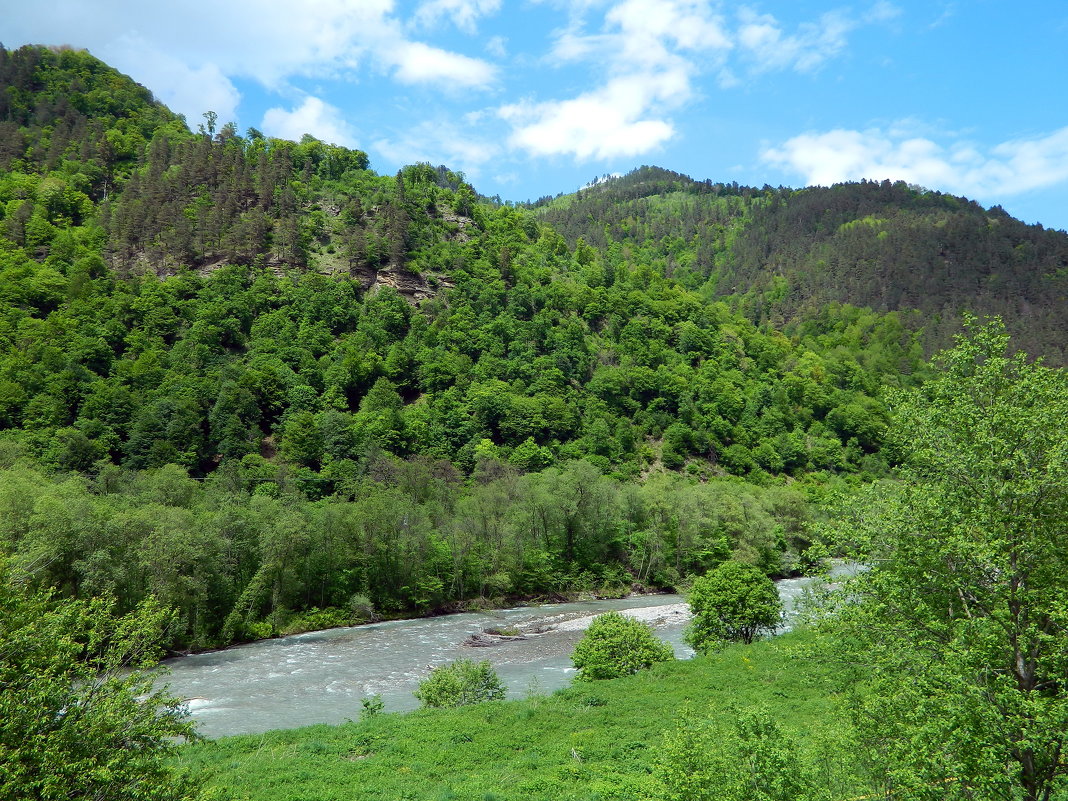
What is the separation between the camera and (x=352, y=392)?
355ft

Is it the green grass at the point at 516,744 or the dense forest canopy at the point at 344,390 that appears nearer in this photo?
the green grass at the point at 516,744

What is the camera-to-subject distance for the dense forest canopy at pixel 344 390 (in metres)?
61.2

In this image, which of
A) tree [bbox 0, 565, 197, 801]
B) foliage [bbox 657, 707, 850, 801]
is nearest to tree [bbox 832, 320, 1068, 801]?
foliage [bbox 657, 707, 850, 801]

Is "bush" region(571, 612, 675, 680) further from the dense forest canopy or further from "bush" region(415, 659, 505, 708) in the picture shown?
the dense forest canopy

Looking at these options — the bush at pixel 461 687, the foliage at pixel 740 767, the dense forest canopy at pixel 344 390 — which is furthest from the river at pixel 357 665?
the foliage at pixel 740 767

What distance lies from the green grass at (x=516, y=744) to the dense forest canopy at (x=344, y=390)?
52.8 ft

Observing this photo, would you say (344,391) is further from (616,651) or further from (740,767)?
(740,767)

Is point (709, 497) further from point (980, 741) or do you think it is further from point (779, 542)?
point (980, 741)

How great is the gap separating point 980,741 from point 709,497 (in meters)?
76.8

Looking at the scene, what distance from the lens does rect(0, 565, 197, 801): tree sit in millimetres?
10567

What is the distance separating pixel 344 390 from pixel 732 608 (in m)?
81.2

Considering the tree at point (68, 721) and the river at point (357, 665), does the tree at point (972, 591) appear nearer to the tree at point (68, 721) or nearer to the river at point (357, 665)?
the tree at point (68, 721)

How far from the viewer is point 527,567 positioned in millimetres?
74000

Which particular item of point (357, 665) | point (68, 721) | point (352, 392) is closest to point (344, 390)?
point (352, 392)
